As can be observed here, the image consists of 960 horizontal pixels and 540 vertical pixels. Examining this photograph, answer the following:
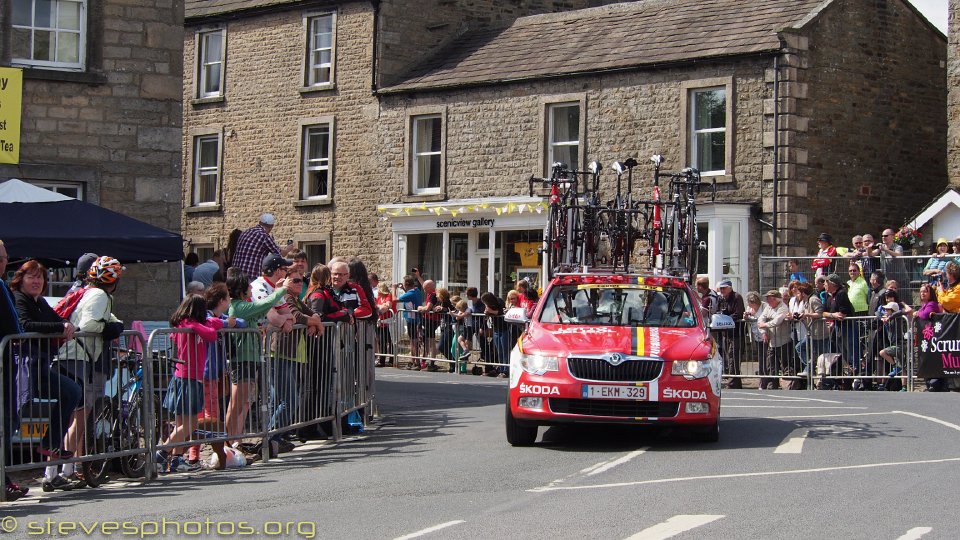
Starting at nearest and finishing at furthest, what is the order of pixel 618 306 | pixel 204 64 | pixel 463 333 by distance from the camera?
pixel 618 306 → pixel 463 333 → pixel 204 64

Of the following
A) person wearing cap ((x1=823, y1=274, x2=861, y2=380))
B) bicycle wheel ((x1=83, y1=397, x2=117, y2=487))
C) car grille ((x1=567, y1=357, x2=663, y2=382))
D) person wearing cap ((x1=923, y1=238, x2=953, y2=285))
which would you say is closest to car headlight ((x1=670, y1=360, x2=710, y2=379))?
car grille ((x1=567, y1=357, x2=663, y2=382))

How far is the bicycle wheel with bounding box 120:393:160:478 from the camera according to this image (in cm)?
1173

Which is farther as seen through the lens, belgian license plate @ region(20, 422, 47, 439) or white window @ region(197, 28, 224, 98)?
white window @ region(197, 28, 224, 98)

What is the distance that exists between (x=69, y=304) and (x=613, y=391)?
4.92 m

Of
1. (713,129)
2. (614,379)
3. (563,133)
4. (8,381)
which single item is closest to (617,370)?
(614,379)

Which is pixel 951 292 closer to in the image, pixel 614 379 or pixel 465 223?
pixel 614 379

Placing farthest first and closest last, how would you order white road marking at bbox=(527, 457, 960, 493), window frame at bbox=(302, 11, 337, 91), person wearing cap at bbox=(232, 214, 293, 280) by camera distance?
window frame at bbox=(302, 11, 337, 91) < person wearing cap at bbox=(232, 214, 293, 280) < white road marking at bbox=(527, 457, 960, 493)

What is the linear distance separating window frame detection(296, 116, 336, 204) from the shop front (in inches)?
76.5

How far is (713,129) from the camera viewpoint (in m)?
31.2

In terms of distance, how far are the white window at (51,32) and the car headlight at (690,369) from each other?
35.3 feet

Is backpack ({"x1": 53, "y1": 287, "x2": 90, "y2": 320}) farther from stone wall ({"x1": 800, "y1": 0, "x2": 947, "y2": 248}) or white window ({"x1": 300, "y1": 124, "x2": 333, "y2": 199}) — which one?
white window ({"x1": 300, "y1": 124, "x2": 333, "y2": 199})

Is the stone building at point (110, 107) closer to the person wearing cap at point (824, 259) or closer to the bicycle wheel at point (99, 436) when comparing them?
the bicycle wheel at point (99, 436)

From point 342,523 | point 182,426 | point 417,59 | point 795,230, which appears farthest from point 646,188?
point 342,523

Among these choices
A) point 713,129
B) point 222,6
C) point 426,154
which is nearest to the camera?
point 713,129
